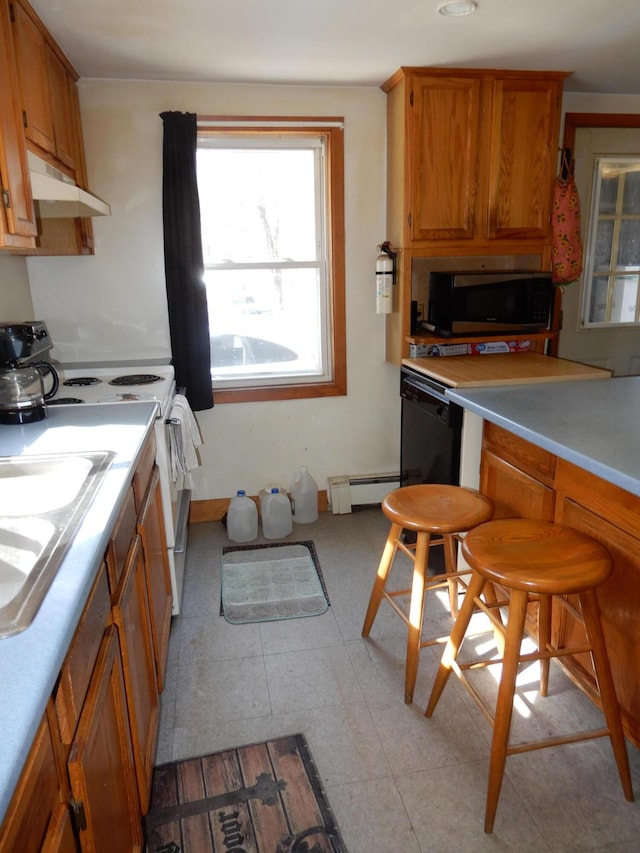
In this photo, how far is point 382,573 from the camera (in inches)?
87.5

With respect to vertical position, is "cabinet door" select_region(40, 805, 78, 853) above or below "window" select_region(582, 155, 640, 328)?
below

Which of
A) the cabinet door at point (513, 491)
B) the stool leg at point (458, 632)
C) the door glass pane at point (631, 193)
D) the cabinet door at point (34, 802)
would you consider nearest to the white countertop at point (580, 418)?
the cabinet door at point (513, 491)

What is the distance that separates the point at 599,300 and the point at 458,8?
6.35ft

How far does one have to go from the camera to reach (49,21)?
2219mm

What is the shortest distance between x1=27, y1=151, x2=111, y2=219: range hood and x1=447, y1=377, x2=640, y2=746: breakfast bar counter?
1522mm

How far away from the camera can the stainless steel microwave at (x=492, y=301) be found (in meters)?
2.99

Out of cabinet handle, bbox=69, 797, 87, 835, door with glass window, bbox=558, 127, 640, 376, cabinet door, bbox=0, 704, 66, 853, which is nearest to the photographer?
cabinet door, bbox=0, 704, 66, 853

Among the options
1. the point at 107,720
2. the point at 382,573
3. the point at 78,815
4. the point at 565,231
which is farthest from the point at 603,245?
the point at 78,815

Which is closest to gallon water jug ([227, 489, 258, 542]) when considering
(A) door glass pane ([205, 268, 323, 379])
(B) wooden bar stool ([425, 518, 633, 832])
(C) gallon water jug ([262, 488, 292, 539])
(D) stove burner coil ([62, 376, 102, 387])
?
(C) gallon water jug ([262, 488, 292, 539])

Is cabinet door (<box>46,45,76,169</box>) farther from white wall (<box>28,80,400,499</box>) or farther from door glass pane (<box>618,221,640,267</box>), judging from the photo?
door glass pane (<box>618,221,640,267</box>)

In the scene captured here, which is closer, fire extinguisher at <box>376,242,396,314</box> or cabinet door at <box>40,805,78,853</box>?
cabinet door at <box>40,805,78,853</box>

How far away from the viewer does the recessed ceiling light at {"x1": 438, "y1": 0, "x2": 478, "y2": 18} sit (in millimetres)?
2141

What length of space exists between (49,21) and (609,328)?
312cm

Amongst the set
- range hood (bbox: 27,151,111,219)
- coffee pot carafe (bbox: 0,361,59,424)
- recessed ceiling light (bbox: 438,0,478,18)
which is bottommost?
coffee pot carafe (bbox: 0,361,59,424)
